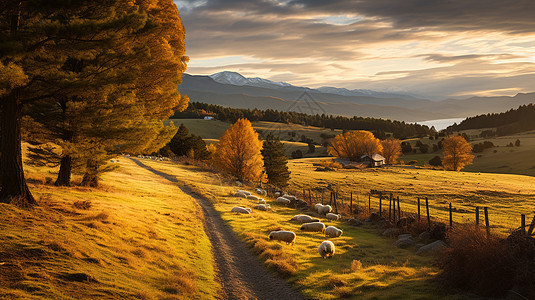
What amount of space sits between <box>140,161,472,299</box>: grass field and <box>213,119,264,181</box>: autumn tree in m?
30.4

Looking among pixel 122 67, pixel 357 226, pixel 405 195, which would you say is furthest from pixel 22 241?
pixel 405 195

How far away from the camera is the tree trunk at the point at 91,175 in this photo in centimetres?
2245

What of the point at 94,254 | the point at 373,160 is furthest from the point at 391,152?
the point at 94,254

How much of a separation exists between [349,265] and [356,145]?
11820cm

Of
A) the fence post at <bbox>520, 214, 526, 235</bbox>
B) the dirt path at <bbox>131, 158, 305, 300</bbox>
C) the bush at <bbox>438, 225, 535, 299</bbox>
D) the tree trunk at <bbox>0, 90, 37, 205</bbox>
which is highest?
the tree trunk at <bbox>0, 90, 37, 205</bbox>

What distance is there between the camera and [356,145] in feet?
429

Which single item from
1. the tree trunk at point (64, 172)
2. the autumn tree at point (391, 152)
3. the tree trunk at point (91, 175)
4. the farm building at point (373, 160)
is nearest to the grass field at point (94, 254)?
the tree trunk at point (91, 175)

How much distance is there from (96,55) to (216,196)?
23.0 m

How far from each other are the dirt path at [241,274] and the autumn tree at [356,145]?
113110 mm

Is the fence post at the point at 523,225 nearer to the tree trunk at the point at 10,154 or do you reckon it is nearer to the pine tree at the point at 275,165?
the tree trunk at the point at 10,154

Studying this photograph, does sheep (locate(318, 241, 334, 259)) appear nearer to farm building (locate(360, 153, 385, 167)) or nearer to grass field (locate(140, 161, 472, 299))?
grass field (locate(140, 161, 472, 299))

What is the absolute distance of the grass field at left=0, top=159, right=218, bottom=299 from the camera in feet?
31.0

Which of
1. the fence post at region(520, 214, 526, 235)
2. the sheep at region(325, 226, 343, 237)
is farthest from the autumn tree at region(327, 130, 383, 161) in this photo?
the fence post at region(520, 214, 526, 235)

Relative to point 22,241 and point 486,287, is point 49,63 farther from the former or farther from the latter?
point 486,287
